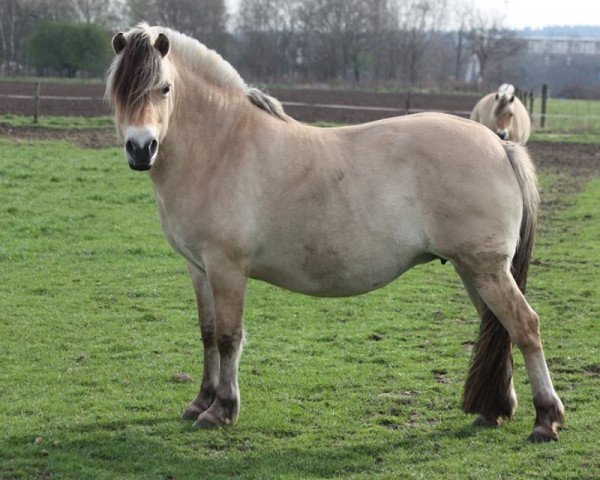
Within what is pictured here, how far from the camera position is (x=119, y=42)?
4531 mm

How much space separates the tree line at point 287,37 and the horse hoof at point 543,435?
41.0m

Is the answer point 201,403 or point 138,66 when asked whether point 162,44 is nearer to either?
point 138,66

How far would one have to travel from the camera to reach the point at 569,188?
15.2 metres

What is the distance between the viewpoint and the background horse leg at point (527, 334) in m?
4.63

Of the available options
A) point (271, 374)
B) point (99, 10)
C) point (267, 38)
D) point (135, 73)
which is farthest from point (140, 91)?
point (267, 38)

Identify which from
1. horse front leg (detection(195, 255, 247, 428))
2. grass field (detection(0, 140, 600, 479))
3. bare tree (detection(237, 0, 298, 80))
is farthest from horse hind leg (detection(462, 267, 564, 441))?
bare tree (detection(237, 0, 298, 80))

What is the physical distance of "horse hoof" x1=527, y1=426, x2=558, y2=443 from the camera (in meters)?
4.59

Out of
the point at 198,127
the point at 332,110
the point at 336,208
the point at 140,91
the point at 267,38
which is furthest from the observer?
the point at 267,38

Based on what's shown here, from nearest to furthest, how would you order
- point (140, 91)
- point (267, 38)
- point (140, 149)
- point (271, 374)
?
1. point (140, 149)
2. point (140, 91)
3. point (271, 374)
4. point (267, 38)

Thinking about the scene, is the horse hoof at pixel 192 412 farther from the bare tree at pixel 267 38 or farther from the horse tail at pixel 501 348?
the bare tree at pixel 267 38

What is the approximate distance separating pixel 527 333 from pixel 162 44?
8.71 feet

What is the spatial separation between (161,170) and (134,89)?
622mm

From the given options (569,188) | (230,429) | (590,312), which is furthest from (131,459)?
(569,188)

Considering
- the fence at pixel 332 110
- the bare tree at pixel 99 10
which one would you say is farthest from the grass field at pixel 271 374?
the bare tree at pixel 99 10
